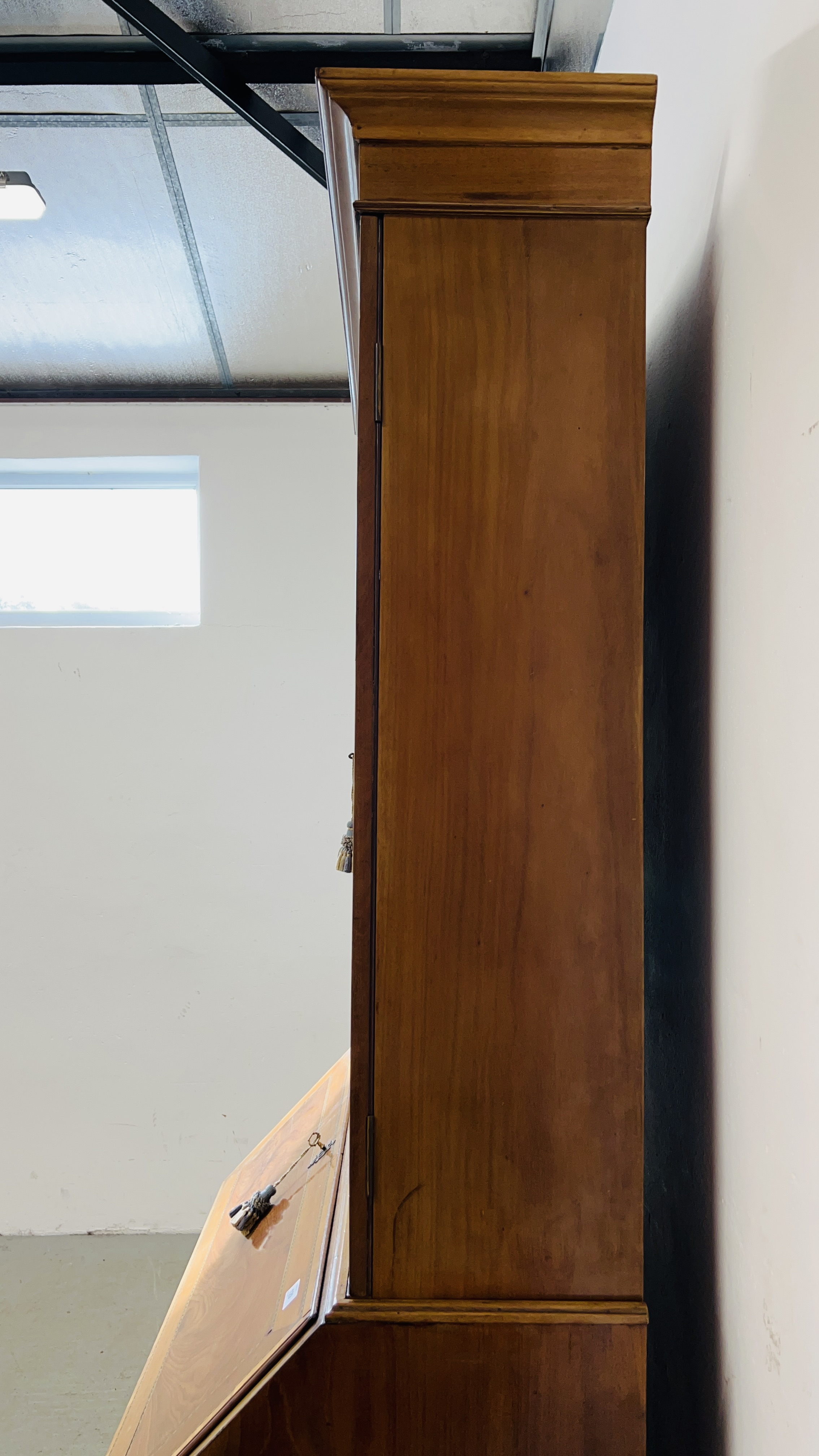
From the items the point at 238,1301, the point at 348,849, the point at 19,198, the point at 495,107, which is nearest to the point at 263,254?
the point at 19,198

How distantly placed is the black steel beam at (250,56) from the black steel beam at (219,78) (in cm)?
3

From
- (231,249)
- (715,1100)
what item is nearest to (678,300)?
(715,1100)

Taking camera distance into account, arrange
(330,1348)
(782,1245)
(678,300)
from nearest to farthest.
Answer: (782,1245) → (330,1348) → (678,300)

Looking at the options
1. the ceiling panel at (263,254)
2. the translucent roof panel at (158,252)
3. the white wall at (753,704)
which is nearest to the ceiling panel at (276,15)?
the translucent roof panel at (158,252)

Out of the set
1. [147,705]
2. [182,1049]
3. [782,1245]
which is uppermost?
[147,705]

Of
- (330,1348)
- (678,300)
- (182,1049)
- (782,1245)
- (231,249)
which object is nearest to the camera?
(782,1245)

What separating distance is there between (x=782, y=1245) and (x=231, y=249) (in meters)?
2.42

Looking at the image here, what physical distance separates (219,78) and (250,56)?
0.12 meters

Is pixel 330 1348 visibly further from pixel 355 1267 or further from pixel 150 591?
pixel 150 591

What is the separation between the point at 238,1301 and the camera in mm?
1147

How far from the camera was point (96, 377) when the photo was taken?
2914 mm

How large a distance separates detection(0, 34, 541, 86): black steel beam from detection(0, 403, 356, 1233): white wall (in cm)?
114

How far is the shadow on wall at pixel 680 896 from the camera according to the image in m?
0.96

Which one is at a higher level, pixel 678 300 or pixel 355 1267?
pixel 678 300
